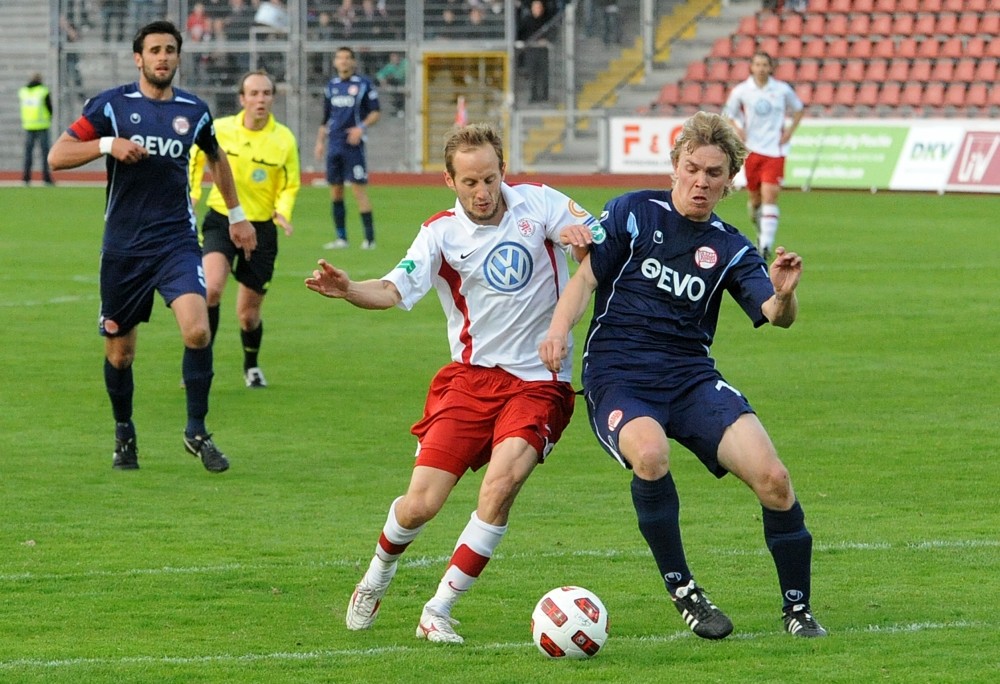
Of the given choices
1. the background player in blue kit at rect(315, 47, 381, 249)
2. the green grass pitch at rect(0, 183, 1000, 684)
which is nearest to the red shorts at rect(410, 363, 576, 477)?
the green grass pitch at rect(0, 183, 1000, 684)

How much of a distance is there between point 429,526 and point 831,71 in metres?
27.7

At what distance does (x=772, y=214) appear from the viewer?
18.9 metres

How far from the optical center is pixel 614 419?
Answer: 571cm

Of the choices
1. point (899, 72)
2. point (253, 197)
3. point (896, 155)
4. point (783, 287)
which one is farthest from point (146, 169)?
point (899, 72)

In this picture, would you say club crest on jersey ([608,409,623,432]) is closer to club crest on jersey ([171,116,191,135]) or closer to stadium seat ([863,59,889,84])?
club crest on jersey ([171,116,191,135])

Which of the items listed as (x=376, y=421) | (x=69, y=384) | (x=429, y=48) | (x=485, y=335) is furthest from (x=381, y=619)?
(x=429, y=48)

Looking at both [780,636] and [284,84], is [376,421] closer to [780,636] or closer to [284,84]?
[780,636]

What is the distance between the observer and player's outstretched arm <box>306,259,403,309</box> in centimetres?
558

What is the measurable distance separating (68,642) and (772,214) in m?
14.2

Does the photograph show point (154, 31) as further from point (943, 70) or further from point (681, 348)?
point (943, 70)

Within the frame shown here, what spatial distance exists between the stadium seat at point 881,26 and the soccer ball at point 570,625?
3017 centimetres

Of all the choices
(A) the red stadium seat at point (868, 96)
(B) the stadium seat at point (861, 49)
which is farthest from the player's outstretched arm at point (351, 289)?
(B) the stadium seat at point (861, 49)

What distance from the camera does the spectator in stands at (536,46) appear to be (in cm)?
3734

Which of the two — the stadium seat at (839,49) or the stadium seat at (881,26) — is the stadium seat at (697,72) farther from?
the stadium seat at (881,26)
